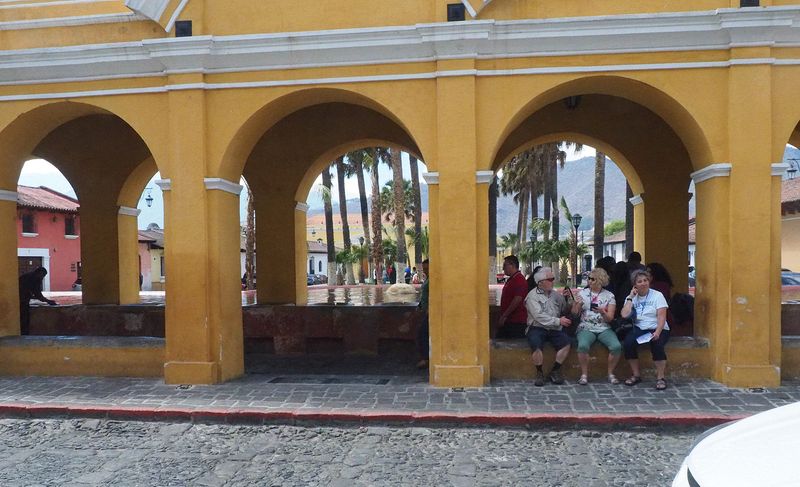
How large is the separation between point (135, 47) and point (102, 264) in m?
6.16

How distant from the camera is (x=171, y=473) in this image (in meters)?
4.83

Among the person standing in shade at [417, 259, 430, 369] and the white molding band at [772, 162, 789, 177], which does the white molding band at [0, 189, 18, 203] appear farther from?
the white molding band at [772, 162, 789, 177]

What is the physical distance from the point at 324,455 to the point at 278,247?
7075 millimetres

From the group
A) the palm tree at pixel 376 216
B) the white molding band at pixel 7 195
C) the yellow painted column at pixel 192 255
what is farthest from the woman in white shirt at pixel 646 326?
the palm tree at pixel 376 216

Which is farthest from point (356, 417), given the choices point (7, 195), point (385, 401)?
point (7, 195)

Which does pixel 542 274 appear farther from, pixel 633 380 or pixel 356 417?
pixel 356 417

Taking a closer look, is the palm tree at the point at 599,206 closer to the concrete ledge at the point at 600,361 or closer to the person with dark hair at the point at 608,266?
the person with dark hair at the point at 608,266

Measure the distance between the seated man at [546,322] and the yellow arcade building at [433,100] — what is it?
600 mm

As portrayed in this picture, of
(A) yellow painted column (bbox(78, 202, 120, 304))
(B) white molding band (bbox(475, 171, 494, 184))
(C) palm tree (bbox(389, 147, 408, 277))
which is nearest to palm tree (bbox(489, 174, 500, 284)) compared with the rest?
(C) palm tree (bbox(389, 147, 408, 277))

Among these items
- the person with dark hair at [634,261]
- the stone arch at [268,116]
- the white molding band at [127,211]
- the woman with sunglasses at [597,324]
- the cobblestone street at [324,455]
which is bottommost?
the cobblestone street at [324,455]

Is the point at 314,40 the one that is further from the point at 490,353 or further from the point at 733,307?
the point at 733,307

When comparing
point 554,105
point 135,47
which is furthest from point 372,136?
point 135,47

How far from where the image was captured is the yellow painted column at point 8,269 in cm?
817

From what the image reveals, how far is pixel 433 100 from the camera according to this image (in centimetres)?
709
